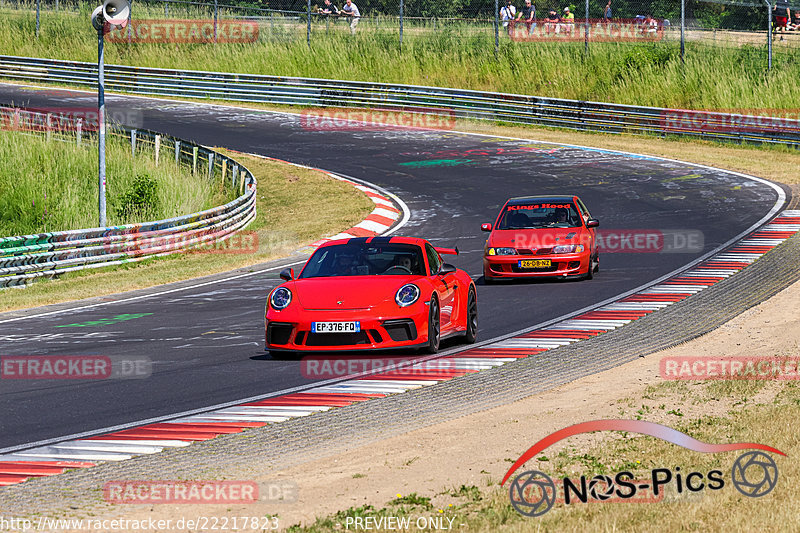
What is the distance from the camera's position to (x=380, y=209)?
28375 mm

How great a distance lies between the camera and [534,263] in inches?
733

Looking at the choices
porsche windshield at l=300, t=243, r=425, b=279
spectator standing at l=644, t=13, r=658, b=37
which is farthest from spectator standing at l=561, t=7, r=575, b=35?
porsche windshield at l=300, t=243, r=425, b=279

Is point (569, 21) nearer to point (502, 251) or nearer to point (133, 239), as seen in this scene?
point (133, 239)

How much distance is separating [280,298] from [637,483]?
5.88 meters

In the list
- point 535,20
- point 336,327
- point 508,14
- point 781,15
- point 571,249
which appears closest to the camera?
point 336,327

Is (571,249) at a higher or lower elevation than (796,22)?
lower

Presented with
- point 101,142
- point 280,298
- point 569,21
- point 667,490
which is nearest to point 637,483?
point 667,490

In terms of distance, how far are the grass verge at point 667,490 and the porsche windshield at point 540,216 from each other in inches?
356

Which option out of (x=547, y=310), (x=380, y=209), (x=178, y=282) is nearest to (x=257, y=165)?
(x=380, y=209)

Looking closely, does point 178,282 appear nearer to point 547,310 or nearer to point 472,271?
point 472,271

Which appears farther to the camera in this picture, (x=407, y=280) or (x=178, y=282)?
(x=178, y=282)

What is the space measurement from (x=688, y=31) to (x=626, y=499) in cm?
3591

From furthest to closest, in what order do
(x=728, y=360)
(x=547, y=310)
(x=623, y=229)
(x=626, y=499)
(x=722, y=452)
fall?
(x=623, y=229), (x=547, y=310), (x=728, y=360), (x=722, y=452), (x=626, y=499)

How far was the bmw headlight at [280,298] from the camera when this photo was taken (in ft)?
40.6
